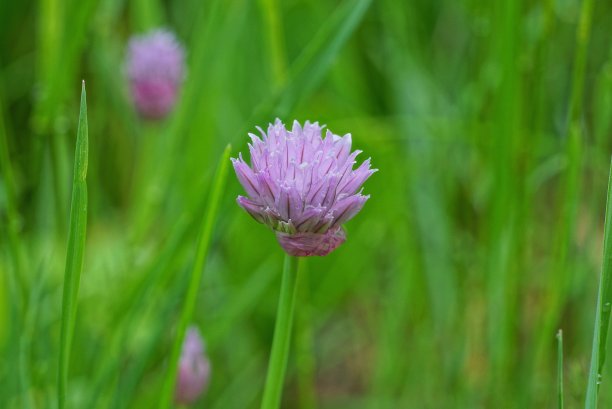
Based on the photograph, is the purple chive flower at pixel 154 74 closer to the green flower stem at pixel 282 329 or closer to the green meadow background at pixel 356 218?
the green meadow background at pixel 356 218

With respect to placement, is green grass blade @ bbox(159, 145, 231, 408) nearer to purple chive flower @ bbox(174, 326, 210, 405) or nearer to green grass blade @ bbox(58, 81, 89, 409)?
green grass blade @ bbox(58, 81, 89, 409)

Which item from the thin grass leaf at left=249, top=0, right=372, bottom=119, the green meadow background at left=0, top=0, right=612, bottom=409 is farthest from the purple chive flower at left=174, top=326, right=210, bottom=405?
the thin grass leaf at left=249, top=0, right=372, bottom=119

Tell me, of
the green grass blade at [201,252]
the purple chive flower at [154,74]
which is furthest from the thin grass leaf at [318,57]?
the purple chive flower at [154,74]

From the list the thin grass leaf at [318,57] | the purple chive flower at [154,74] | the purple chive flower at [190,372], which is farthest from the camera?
the purple chive flower at [154,74]

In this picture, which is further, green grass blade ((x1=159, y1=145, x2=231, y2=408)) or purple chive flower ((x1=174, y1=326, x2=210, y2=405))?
purple chive flower ((x1=174, y1=326, x2=210, y2=405))

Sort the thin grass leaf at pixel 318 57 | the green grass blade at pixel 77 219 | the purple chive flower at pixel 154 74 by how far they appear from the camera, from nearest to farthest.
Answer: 1. the green grass blade at pixel 77 219
2. the thin grass leaf at pixel 318 57
3. the purple chive flower at pixel 154 74

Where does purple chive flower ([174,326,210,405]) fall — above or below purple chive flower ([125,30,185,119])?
below
